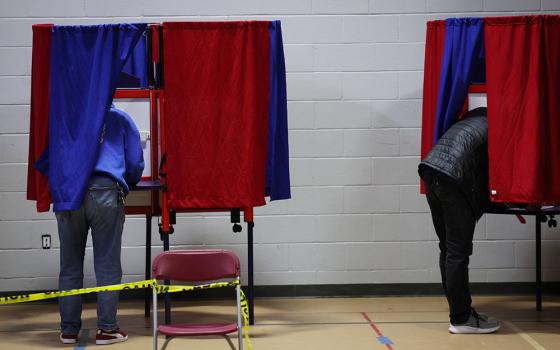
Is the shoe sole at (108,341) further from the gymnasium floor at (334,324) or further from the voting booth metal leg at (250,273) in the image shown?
the voting booth metal leg at (250,273)

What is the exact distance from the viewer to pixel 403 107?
542 centimetres

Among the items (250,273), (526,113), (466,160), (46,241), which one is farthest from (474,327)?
(46,241)

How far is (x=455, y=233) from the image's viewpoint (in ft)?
13.3

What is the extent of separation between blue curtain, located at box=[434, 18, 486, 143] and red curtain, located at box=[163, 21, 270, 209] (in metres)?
1.02

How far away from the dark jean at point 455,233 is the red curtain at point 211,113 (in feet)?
3.25

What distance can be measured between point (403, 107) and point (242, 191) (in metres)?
1.67

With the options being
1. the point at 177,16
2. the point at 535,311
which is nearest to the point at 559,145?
the point at 535,311

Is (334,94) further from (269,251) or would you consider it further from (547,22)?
(547,22)

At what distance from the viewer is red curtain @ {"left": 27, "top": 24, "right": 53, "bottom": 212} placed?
4.14 meters

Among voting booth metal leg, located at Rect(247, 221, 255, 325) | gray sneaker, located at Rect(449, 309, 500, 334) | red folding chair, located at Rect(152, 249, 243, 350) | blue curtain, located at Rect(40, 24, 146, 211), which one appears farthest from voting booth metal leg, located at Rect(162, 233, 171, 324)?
gray sneaker, located at Rect(449, 309, 500, 334)

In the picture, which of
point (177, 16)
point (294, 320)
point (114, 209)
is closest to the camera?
point (114, 209)

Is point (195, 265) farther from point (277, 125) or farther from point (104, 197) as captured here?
point (277, 125)

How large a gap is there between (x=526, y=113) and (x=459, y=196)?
1.89 feet

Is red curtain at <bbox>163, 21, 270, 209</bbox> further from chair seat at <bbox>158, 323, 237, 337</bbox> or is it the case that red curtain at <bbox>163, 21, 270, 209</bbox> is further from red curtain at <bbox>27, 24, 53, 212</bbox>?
chair seat at <bbox>158, 323, 237, 337</bbox>
